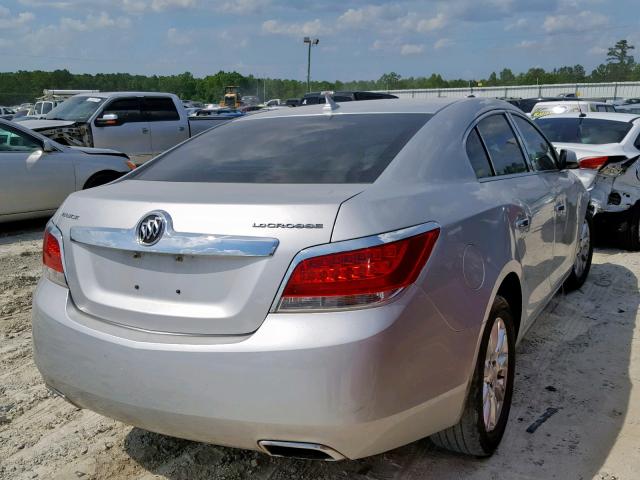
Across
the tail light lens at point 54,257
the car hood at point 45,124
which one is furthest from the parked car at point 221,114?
the tail light lens at point 54,257

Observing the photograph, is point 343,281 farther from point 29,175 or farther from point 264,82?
point 264,82

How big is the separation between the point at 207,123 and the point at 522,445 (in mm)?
12614

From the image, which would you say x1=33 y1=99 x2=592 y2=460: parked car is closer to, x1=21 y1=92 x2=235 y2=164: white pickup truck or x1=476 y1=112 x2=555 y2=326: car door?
x1=476 y1=112 x2=555 y2=326: car door

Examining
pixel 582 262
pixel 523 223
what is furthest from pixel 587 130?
pixel 523 223

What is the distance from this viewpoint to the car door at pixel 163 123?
12945 millimetres

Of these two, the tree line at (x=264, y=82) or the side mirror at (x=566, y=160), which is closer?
the side mirror at (x=566, y=160)

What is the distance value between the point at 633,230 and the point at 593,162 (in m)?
0.89

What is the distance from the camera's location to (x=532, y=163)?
390 cm

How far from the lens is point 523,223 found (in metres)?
3.18

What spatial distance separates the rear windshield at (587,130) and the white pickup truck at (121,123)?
26.2ft

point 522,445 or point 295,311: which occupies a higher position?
point 295,311

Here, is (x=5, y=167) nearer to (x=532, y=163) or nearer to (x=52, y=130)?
(x=52, y=130)

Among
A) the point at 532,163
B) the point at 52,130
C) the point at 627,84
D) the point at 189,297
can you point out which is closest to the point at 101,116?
the point at 52,130

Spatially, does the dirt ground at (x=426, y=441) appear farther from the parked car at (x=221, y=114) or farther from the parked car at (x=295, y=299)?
the parked car at (x=221, y=114)
